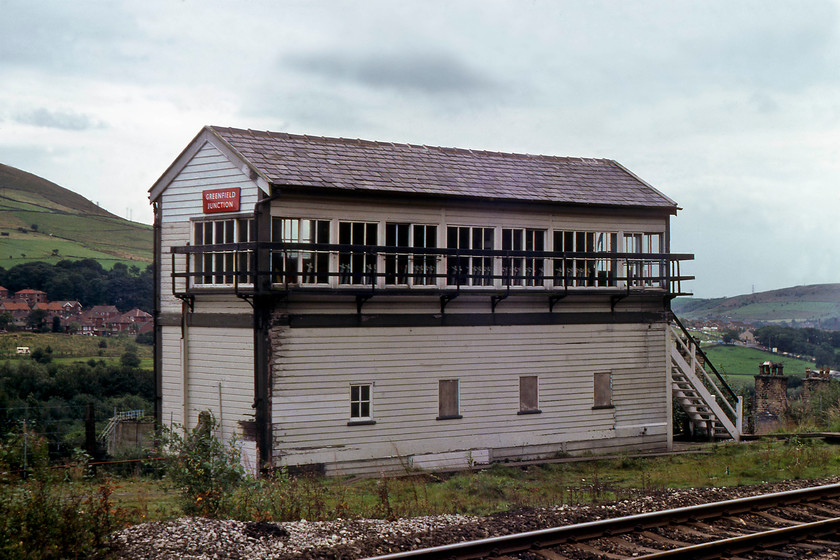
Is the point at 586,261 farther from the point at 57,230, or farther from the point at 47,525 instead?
the point at 57,230

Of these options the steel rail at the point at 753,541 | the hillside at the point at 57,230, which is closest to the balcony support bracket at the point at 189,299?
the steel rail at the point at 753,541

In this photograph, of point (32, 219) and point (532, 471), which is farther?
point (32, 219)

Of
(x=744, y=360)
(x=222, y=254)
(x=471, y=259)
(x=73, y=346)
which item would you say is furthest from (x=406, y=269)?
(x=744, y=360)

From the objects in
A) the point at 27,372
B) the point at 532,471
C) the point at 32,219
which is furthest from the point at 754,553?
the point at 32,219

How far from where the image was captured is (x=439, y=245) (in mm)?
21359

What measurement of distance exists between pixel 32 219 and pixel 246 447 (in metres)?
116

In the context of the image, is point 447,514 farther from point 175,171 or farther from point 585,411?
point 175,171

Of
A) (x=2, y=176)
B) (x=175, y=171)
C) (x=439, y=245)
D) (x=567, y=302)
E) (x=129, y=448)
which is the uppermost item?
(x=2, y=176)

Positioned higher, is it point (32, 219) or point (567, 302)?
point (32, 219)

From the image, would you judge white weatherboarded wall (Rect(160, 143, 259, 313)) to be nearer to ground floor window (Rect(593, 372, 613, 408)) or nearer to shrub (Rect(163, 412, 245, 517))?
shrub (Rect(163, 412, 245, 517))

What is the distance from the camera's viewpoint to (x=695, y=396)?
26.4 meters

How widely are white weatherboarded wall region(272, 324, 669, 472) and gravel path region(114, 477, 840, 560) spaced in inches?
273

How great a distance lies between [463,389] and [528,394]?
2114 millimetres

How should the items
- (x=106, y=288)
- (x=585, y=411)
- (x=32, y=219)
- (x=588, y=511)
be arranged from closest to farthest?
1. (x=588, y=511)
2. (x=585, y=411)
3. (x=106, y=288)
4. (x=32, y=219)
